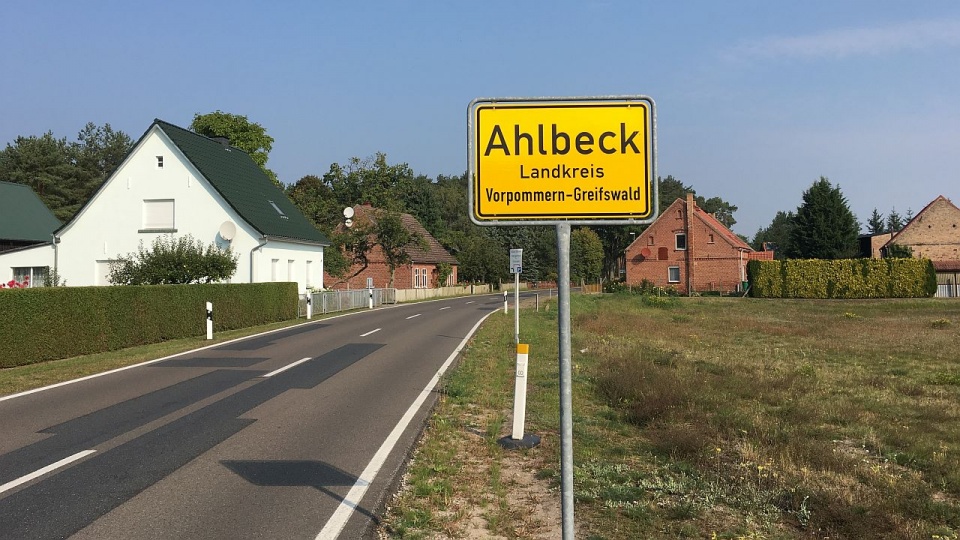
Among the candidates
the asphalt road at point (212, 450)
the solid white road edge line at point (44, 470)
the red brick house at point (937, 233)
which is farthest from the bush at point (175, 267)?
the red brick house at point (937, 233)

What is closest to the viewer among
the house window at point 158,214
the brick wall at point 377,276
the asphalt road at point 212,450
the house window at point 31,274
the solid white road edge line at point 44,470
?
the asphalt road at point 212,450

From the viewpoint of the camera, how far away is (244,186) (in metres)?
34.9

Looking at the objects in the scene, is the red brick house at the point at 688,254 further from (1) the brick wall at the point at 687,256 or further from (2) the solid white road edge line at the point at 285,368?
(2) the solid white road edge line at the point at 285,368

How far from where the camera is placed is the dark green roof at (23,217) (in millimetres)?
42531

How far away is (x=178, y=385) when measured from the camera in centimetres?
1145

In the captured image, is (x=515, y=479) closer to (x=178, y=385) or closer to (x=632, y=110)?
(x=632, y=110)

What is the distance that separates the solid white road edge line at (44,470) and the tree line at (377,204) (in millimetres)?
41117

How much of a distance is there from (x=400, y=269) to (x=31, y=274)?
93.8ft

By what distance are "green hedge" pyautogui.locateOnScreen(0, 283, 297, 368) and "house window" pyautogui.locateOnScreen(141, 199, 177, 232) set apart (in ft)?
32.9

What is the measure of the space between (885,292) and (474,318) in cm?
3222

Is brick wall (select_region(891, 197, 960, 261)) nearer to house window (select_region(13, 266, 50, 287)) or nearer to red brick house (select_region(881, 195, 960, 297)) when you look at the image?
red brick house (select_region(881, 195, 960, 297))

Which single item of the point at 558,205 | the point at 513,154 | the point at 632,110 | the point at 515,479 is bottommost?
the point at 515,479

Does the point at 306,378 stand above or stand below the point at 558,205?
below

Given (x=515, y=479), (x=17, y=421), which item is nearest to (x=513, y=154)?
(x=515, y=479)
